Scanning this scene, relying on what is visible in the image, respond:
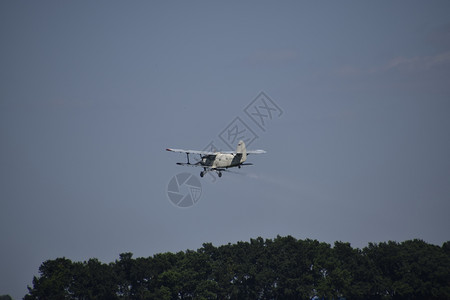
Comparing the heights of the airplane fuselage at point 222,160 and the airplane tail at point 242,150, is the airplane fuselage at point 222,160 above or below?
below

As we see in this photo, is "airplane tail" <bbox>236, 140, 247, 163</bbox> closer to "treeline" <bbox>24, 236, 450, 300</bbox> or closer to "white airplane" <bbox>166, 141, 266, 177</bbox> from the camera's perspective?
"white airplane" <bbox>166, 141, 266, 177</bbox>

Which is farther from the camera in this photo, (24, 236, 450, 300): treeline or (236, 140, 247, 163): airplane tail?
(24, 236, 450, 300): treeline

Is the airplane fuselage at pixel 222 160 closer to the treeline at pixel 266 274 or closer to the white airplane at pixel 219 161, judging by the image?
the white airplane at pixel 219 161

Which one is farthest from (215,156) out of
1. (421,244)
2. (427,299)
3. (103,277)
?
(421,244)

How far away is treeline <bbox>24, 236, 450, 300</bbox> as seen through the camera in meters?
137

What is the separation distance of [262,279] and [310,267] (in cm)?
955

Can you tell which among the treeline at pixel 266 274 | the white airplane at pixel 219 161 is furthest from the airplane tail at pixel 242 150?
the treeline at pixel 266 274

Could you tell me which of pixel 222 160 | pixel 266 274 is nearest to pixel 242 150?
pixel 222 160

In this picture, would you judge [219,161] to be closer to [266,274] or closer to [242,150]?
[242,150]

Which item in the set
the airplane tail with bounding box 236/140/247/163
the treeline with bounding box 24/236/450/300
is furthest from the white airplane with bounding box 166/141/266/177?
the treeline with bounding box 24/236/450/300

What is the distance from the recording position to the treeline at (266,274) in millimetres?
136750

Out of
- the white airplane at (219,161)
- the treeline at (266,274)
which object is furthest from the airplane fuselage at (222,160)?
the treeline at (266,274)

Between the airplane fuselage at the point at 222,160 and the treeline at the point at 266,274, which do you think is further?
the treeline at the point at 266,274

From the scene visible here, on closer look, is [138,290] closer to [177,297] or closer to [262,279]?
[177,297]
